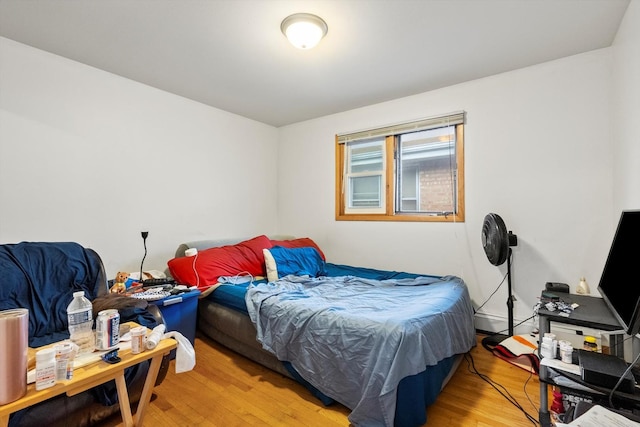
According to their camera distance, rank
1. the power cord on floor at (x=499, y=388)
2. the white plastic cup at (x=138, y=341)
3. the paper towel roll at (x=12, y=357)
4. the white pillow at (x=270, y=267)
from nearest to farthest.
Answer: the paper towel roll at (x=12, y=357) < the white plastic cup at (x=138, y=341) < the power cord on floor at (x=499, y=388) < the white pillow at (x=270, y=267)

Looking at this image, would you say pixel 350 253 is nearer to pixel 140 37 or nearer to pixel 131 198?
pixel 131 198

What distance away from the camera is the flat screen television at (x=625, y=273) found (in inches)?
48.7

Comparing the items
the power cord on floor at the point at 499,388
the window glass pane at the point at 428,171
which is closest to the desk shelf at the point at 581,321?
the power cord on floor at the point at 499,388

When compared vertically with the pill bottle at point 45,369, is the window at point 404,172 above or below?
above

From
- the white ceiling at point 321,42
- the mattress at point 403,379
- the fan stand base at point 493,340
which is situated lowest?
the fan stand base at point 493,340

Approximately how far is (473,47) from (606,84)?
3.73 ft

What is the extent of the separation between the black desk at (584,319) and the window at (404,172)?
1394 mm

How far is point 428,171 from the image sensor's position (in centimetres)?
331

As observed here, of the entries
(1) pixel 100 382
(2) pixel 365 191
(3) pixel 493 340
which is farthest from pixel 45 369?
(2) pixel 365 191

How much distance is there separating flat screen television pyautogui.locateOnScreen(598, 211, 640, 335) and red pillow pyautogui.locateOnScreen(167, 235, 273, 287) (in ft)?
8.83

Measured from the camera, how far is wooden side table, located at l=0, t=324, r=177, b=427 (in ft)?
3.34

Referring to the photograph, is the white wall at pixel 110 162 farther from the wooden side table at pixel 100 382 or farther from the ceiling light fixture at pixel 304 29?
the ceiling light fixture at pixel 304 29

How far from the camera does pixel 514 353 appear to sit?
7.70ft

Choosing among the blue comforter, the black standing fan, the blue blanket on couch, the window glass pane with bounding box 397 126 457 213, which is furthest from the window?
the blue blanket on couch
